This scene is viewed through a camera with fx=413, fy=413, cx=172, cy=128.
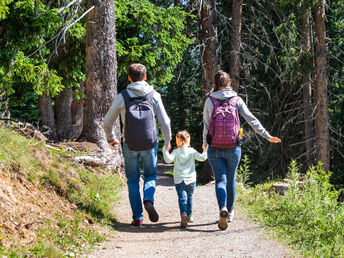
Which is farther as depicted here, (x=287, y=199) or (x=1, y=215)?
(x=287, y=199)

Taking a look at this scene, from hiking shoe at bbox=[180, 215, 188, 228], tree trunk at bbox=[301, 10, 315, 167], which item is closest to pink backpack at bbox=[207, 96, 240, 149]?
hiking shoe at bbox=[180, 215, 188, 228]

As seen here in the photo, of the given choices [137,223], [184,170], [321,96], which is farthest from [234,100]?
[321,96]

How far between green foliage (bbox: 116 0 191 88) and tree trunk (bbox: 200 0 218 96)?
0.86 m

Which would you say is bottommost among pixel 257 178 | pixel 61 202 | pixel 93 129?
pixel 257 178

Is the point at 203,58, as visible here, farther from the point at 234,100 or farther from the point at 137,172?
the point at 137,172

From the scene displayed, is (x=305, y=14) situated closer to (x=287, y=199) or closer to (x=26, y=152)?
(x=287, y=199)

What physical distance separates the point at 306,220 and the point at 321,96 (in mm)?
9416

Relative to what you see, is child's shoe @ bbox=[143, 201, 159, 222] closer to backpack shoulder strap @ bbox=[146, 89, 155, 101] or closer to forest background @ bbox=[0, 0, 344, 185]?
backpack shoulder strap @ bbox=[146, 89, 155, 101]

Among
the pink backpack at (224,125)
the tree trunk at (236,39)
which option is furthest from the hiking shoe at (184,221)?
the tree trunk at (236,39)

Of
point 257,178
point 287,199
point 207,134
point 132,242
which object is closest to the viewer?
point 132,242

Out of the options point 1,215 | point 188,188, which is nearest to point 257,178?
point 188,188

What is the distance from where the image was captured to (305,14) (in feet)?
47.1

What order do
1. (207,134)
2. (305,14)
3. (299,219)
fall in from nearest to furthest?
(207,134) → (299,219) → (305,14)

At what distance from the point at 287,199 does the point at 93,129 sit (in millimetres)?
4584
